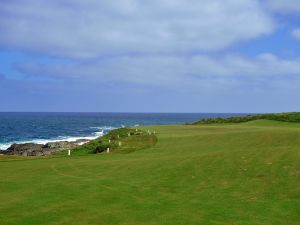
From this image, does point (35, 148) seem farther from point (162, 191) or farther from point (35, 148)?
point (162, 191)

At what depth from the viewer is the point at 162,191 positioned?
22812 millimetres

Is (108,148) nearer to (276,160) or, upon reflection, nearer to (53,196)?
(276,160)

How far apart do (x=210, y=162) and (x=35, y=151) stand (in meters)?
59.7

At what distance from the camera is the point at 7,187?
2411 centimetres

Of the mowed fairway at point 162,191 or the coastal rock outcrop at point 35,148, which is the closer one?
the mowed fairway at point 162,191

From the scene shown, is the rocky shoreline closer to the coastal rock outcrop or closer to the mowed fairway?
the coastal rock outcrop

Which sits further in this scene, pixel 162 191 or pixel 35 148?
pixel 35 148

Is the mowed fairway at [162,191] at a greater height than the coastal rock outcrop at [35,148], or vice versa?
the mowed fairway at [162,191]

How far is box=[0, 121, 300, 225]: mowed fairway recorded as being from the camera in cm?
1758

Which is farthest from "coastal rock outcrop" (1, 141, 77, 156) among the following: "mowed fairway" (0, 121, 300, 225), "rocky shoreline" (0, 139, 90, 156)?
"mowed fairway" (0, 121, 300, 225)

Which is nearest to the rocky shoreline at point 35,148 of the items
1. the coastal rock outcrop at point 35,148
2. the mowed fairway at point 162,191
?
the coastal rock outcrop at point 35,148

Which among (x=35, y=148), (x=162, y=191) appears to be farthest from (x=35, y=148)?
(x=162, y=191)

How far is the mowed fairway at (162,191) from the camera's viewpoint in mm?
17578

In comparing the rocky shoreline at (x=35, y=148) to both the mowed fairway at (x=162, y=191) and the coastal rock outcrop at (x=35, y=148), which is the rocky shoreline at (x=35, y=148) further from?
the mowed fairway at (x=162, y=191)
